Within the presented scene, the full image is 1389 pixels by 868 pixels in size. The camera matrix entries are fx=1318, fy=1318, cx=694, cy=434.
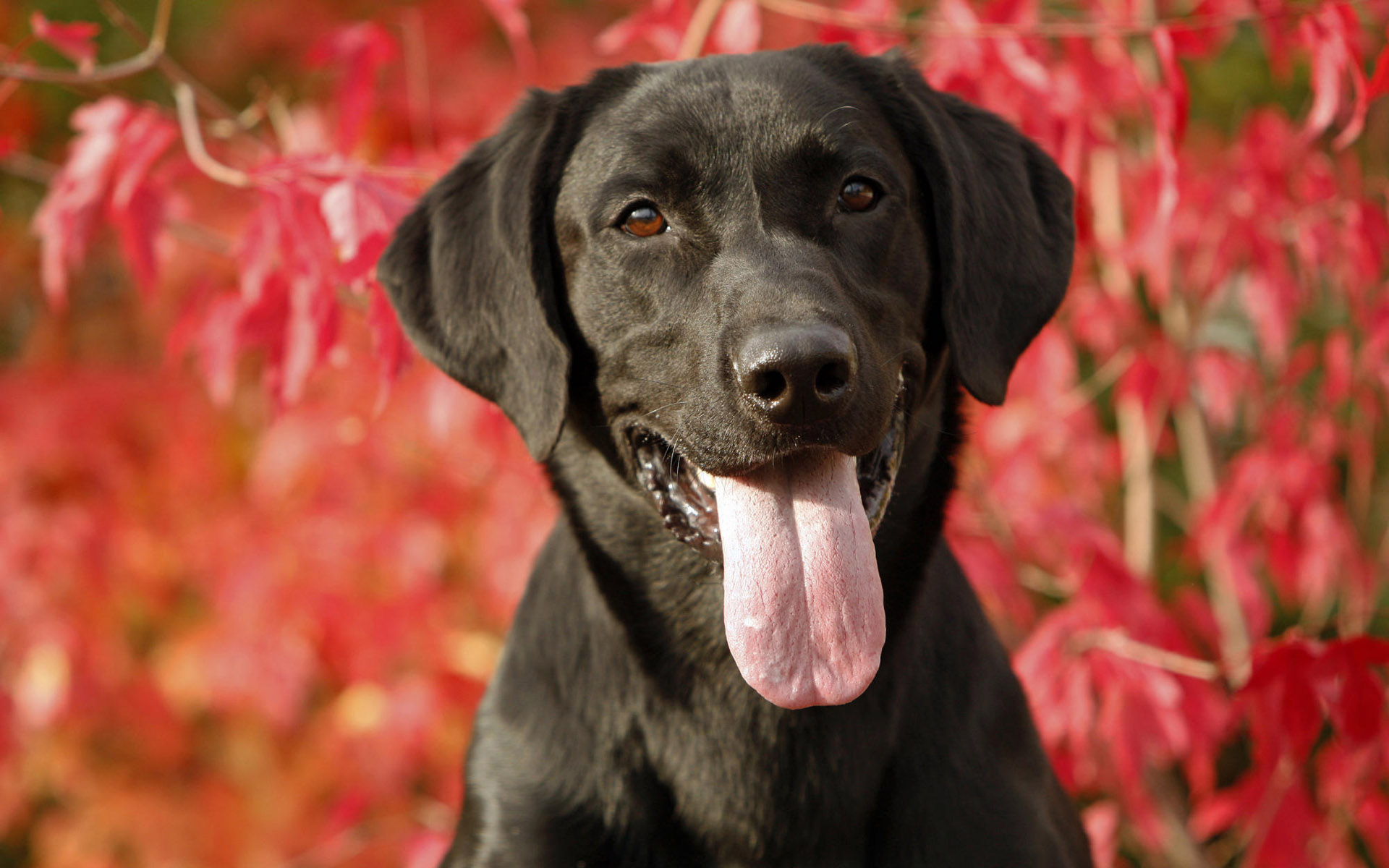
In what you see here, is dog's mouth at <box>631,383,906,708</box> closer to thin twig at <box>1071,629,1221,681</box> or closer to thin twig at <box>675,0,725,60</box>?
thin twig at <box>1071,629,1221,681</box>

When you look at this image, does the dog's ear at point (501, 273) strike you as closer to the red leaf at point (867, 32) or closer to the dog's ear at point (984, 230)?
the dog's ear at point (984, 230)

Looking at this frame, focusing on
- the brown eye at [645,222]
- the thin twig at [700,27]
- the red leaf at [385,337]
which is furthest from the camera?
the thin twig at [700,27]

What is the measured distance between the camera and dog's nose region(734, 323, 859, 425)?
1.96m

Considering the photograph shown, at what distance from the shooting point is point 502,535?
3.99m

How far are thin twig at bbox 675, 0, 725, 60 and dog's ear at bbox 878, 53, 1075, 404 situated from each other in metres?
0.66

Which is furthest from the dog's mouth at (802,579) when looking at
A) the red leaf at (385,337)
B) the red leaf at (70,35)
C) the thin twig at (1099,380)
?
the thin twig at (1099,380)

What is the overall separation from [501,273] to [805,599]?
2.67 ft

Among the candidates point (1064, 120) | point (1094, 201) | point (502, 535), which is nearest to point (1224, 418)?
point (1094, 201)

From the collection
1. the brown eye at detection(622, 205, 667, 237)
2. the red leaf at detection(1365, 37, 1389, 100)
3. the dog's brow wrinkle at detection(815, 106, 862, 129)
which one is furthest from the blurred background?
the brown eye at detection(622, 205, 667, 237)

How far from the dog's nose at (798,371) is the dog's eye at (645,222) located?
0.38 metres

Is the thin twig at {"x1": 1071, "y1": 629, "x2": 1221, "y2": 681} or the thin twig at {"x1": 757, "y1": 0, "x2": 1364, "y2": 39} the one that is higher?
the thin twig at {"x1": 757, "y1": 0, "x2": 1364, "y2": 39}

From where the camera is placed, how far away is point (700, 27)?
10.2 ft

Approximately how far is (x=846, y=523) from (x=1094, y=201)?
2.28 metres

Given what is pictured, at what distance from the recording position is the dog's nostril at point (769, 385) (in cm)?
198
